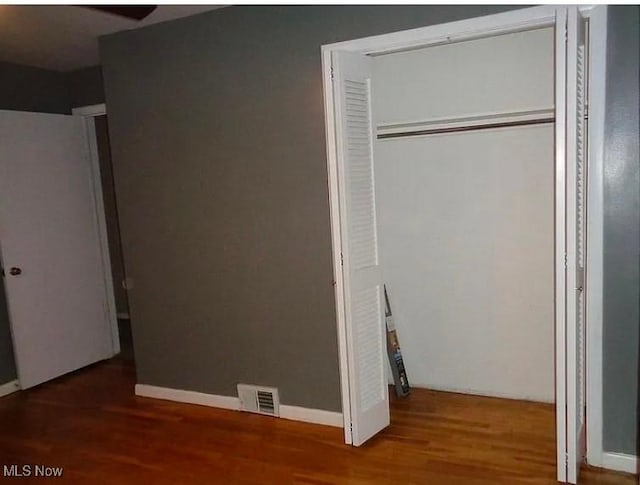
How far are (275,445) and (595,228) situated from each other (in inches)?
80.3

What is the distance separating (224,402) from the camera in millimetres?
3623

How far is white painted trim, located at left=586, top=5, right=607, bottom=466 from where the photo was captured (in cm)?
244

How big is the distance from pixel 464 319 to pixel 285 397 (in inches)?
50.6

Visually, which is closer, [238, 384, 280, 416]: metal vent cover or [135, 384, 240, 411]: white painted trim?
[238, 384, 280, 416]: metal vent cover

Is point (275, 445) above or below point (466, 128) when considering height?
below

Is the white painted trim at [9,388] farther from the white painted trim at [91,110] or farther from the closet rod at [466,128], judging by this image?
the closet rod at [466,128]

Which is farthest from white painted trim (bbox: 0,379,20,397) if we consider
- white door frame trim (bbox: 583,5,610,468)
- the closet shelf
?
white door frame trim (bbox: 583,5,610,468)

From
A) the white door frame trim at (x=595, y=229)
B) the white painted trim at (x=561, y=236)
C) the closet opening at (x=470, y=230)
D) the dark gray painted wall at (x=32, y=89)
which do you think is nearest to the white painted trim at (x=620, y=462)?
the white door frame trim at (x=595, y=229)

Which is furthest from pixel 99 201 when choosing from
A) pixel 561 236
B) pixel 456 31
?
pixel 561 236

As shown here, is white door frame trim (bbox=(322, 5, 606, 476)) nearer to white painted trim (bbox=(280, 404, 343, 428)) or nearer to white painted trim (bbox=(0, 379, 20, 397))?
white painted trim (bbox=(280, 404, 343, 428))

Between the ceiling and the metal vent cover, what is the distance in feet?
7.75

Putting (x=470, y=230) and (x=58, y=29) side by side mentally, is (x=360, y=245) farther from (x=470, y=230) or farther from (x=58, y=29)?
(x=58, y=29)

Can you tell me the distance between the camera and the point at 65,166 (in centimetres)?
445

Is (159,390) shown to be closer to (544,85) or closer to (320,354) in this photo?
(320,354)
